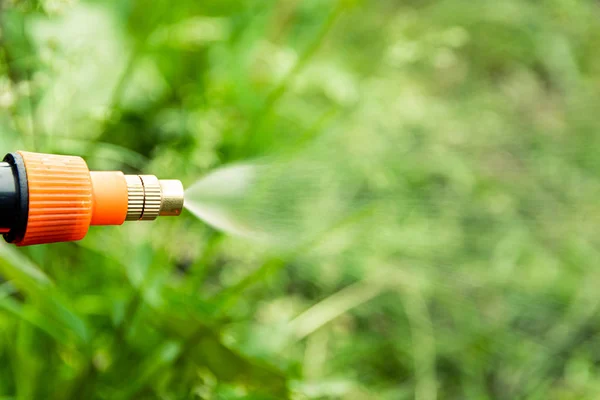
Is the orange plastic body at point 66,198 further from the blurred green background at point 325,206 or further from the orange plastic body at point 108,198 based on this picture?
the blurred green background at point 325,206

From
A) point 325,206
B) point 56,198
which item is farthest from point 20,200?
point 325,206

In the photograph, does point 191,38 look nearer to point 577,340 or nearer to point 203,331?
point 203,331

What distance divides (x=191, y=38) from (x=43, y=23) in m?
0.22

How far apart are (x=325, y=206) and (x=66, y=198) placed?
0.68m

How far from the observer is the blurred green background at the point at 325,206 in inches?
25.1

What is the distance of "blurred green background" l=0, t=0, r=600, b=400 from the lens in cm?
64

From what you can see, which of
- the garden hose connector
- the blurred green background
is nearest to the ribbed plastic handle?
the garden hose connector

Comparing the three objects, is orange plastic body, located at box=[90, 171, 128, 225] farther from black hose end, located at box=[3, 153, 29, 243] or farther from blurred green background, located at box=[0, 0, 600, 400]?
blurred green background, located at box=[0, 0, 600, 400]

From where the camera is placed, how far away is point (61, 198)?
0.37m

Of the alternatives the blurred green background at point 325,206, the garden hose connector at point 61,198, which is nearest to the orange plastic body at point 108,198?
the garden hose connector at point 61,198

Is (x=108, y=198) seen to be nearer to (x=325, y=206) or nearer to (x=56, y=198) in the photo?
(x=56, y=198)

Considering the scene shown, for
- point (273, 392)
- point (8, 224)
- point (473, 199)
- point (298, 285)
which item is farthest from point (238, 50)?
point (8, 224)

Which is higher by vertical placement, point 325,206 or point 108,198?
point 108,198

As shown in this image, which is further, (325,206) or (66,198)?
(325,206)
